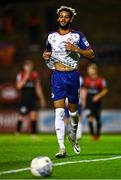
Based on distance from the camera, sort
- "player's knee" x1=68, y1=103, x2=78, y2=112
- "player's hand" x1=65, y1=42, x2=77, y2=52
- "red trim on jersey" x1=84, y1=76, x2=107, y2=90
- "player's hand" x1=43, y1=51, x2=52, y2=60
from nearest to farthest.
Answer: "player's hand" x1=65, y1=42, x2=77, y2=52, "player's hand" x1=43, y1=51, x2=52, y2=60, "player's knee" x1=68, y1=103, x2=78, y2=112, "red trim on jersey" x1=84, y1=76, x2=107, y2=90

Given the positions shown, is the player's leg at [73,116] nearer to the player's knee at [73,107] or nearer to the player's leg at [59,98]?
the player's knee at [73,107]

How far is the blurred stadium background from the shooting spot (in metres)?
29.5

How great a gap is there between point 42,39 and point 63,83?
2316 centimetres

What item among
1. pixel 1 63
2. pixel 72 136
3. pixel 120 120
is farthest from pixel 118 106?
pixel 72 136

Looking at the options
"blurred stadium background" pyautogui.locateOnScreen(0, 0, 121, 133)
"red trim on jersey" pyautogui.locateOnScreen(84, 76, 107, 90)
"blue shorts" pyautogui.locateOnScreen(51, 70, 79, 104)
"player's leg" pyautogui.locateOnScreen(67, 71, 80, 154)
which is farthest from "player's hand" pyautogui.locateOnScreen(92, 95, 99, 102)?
"blue shorts" pyautogui.locateOnScreen(51, 70, 79, 104)

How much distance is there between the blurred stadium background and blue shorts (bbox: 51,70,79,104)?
16.2m

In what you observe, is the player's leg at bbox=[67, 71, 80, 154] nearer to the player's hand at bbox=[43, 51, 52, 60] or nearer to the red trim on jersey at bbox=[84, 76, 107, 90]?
the player's hand at bbox=[43, 51, 52, 60]

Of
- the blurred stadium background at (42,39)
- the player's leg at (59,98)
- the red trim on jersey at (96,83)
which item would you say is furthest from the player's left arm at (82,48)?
the blurred stadium background at (42,39)

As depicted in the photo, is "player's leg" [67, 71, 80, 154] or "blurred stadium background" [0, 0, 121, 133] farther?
"blurred stadium background" [0, 0, 121, 133]

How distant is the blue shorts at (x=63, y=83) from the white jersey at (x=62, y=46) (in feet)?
0.48

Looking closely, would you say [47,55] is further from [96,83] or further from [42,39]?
[42,39]

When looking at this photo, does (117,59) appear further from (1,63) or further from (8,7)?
(8,7)

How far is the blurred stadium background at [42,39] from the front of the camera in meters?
29.5

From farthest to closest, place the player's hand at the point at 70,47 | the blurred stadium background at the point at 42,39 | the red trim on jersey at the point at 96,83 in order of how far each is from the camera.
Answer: the blurred stadium background at the point at 42,39, the red trim on jersey at the point at 96,83, the player's hand at the point at 70,47
